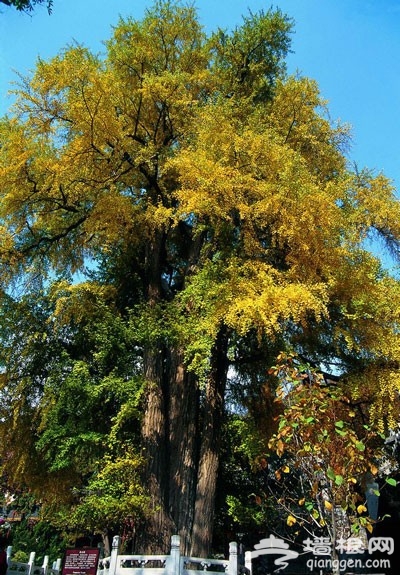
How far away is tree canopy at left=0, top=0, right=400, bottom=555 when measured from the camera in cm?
825

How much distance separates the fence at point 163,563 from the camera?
6957 mm

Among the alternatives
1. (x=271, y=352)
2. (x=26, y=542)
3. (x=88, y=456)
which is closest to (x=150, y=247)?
(x=271, y=352)

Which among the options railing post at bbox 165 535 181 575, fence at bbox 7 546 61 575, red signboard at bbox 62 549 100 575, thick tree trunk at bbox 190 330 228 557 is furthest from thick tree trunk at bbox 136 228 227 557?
fence at bbox 7 546 61 575

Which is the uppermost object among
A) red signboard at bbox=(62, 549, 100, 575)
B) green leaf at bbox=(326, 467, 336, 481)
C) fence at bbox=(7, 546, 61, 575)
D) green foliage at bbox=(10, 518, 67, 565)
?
green leaf at bbox=(326, 467, 336, 481)

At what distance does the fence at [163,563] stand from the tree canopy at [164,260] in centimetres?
58

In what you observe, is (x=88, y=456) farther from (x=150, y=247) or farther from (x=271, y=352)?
(x=150, y=247)

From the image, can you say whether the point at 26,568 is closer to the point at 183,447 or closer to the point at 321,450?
the point at 183,447

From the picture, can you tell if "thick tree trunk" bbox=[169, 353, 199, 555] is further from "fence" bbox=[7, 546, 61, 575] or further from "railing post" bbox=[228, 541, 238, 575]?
"fence" bbox=[7, 546, 61, 575]

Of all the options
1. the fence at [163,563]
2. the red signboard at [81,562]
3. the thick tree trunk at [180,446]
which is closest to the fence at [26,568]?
the red signboard at [81,562]

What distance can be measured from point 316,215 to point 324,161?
3.14 metres

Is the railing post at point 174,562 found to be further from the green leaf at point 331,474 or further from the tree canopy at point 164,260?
the green leaf at point 331,474

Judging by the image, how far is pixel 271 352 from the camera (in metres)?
9.23

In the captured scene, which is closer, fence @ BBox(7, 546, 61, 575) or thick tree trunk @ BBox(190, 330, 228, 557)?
thick tree trunk @ BBox(190, 330, 228, 557)

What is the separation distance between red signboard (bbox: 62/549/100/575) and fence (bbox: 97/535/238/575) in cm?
21
